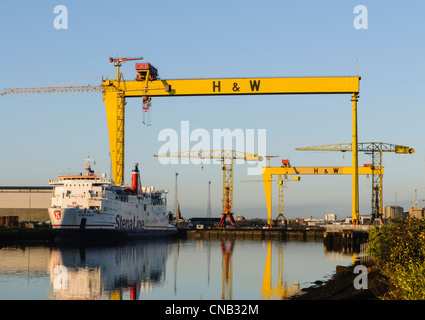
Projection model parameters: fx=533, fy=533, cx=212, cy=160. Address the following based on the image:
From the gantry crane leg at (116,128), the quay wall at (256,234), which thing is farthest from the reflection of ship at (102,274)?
the quay wall at (256,234)

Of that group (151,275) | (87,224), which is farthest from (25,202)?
(151,275)

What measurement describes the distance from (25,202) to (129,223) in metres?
29.0

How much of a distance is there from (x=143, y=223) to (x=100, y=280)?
4356 centimetres

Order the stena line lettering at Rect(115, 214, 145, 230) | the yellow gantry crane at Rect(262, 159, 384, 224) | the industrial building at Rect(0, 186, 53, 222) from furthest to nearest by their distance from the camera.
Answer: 1. the yellow gantry crane at Rect(262, 159, 384, 224)
2. the industrial building at Rect(0, 186, 53, 222)
3. the stena line lettering at Rect(115, 214, 145, 230)

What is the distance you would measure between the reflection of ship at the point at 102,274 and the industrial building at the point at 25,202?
143 feet

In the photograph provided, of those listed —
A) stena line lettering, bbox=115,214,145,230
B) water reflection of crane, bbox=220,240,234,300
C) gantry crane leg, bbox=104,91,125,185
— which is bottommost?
water reflection of crane, bbox=220,240,234,300

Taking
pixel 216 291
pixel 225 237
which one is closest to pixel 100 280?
pixel 216 291

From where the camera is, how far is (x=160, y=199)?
8188cm

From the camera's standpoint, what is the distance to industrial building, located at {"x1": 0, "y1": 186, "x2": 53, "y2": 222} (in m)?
86.5

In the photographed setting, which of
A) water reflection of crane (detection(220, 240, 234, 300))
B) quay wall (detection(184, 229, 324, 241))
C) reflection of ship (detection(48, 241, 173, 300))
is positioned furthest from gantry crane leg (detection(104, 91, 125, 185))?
quay wall (detection(184, 229, 324, 241))

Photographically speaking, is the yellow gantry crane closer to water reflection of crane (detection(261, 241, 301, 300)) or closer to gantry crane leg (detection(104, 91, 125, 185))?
gantry crane leg (detection(104, 91, 125, 185))

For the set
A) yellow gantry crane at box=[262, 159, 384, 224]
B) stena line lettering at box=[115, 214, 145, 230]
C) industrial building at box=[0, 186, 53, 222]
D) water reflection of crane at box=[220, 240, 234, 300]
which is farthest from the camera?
yellow gantry crane at box=[262, 159, 384, 224]

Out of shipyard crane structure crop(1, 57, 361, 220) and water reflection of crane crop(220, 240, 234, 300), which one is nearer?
water reflection of crane crop(220, 240, 234, 300)
